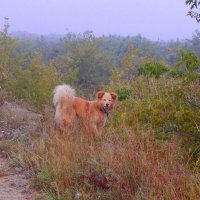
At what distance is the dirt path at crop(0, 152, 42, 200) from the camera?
5.88 meters

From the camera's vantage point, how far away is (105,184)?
5.58 meters

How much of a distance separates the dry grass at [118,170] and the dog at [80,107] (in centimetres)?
282

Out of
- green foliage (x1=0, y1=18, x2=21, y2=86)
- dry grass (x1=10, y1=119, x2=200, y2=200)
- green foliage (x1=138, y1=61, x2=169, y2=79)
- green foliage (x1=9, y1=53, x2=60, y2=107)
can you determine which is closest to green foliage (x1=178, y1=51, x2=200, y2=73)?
dry grass (x1=10, y1=119, x2=200, y2=200)

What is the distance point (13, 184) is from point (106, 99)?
3823mm

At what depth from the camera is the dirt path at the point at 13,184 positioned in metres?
5.88

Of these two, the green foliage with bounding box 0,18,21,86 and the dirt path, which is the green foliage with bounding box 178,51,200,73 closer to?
the dirt path

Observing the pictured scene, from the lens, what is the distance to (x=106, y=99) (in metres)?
9.78

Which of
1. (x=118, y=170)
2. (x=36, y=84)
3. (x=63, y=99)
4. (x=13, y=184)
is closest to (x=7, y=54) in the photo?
(x=36, y=84)

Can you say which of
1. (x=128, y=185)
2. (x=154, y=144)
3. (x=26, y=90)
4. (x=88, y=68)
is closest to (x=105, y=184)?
(x=128, y=185)

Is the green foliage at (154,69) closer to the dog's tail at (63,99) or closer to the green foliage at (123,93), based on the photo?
the green foliage at (123,93)

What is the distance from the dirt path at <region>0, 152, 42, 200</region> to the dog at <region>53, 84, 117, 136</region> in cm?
261

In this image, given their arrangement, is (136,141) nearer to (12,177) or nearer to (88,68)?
(12,177)

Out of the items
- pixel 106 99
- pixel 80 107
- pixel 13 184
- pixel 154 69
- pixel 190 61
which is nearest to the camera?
pixel 190 61

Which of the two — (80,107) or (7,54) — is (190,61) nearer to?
(80,107)
